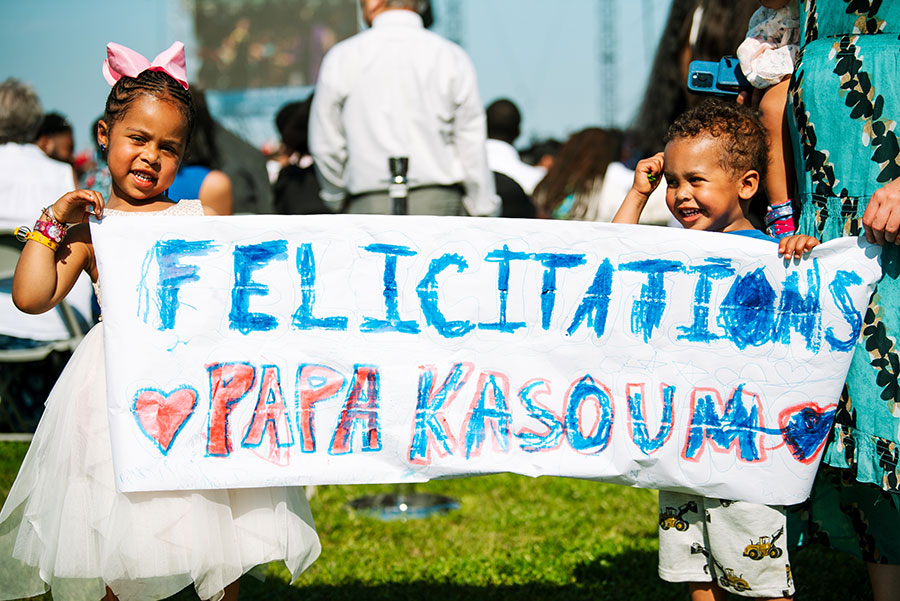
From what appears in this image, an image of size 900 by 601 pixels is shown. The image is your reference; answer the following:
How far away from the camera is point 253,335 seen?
247 cm

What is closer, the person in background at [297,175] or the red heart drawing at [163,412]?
the red heart drawing at [163,412]

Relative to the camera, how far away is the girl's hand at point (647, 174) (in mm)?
2777

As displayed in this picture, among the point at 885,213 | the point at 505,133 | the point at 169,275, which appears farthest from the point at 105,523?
the point at 505,133

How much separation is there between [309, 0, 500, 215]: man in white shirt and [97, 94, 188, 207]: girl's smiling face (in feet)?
7.01

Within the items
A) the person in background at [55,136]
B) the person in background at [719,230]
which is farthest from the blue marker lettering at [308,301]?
the person in background at [55,136]

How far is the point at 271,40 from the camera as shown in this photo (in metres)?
15.8

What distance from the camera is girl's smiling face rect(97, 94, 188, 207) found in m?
2.51

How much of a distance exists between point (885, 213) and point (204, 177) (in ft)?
10.6

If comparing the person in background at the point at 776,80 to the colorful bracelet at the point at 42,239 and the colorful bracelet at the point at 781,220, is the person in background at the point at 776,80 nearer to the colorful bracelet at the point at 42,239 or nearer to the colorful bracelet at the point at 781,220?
the colorful bracelet at the point at 781,220

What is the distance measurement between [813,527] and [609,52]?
1611 inches

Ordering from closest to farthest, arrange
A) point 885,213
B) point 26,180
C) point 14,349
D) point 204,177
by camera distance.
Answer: point 885,213 → point 204,177 → point 14,349 → point 26,180

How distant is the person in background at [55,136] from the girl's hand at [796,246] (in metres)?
6.04

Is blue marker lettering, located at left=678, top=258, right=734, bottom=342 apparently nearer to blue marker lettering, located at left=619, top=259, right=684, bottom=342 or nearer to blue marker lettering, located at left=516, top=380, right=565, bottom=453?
blue marker lettering, located at left=619, top=259, right=684, bottom=342

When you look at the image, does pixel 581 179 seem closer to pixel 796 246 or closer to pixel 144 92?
pixel 796 246
